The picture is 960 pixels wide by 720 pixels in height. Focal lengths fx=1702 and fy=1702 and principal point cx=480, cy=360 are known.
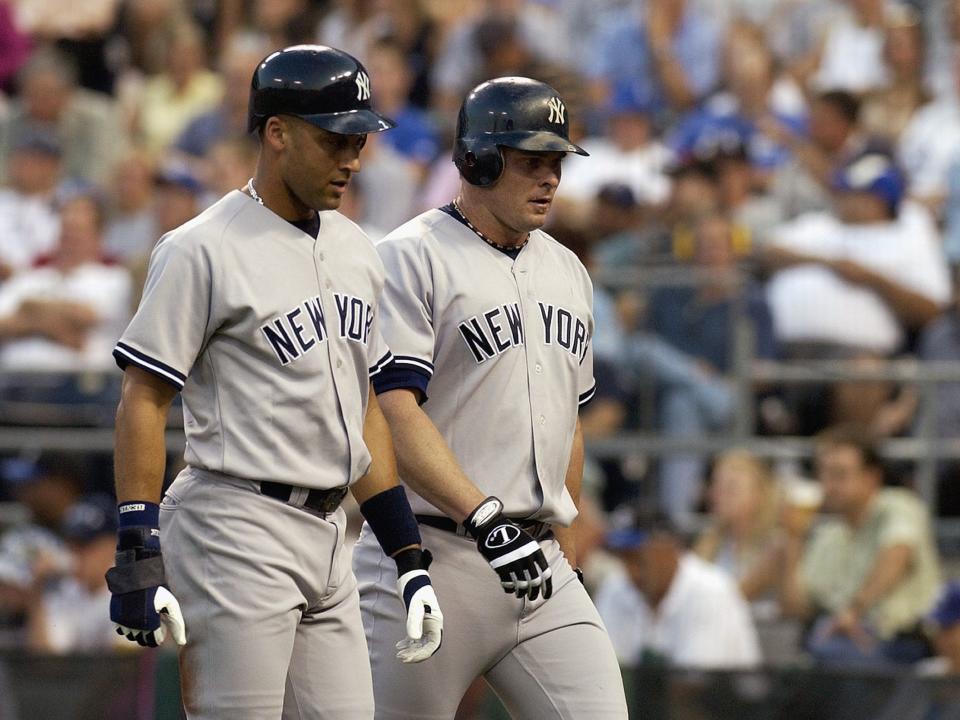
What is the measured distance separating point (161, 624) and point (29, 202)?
20.6 feet

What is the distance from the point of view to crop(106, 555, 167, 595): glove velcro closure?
342 cm

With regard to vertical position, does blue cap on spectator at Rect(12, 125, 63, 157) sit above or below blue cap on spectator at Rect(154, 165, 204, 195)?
above

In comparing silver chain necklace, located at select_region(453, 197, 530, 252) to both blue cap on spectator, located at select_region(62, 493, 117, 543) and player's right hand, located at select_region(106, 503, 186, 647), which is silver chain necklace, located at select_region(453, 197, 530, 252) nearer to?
player's right hand, located at select_region(106, 503, 186, 647)

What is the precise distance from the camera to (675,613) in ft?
23.3

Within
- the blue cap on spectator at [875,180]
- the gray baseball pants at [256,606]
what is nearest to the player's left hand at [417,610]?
the gray baseball pants at [256,606]

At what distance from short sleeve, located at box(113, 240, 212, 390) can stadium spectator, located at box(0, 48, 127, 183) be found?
615 centimetres

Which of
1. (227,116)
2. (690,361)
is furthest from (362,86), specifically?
(227,116)

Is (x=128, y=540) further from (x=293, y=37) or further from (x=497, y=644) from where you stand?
(x=293, y=37)

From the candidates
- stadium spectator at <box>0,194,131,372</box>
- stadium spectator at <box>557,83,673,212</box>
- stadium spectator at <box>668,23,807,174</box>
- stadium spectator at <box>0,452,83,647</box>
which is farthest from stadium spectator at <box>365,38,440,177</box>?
stadium spectator at <box>0,452,83,647</box>

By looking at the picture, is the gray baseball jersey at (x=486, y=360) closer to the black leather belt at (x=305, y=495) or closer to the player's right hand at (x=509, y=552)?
the player's right hand at (x=509, y=552)

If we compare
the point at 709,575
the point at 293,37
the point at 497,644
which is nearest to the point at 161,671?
the point at 709,575

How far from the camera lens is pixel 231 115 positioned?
970 centimetres

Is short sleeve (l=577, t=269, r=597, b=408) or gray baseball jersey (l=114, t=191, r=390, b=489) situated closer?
gray baseball jersey (l=114, t=191, r=390, b=489)

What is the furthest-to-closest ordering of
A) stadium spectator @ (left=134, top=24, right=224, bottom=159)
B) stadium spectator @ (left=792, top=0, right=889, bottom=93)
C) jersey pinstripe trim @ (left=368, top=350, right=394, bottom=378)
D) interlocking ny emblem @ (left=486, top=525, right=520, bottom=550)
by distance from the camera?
stadium spectator @ (left=134, top=24, right=224, bottom=159)
stadium spectator @ (left=792, top=0, right=889, bottom=93)
jersey pinstripe trim @ (left=368, top=350, right=394, bottom=378)
interlocking ny emblem @ (left=486, top=525, right=520, bottom=550)
